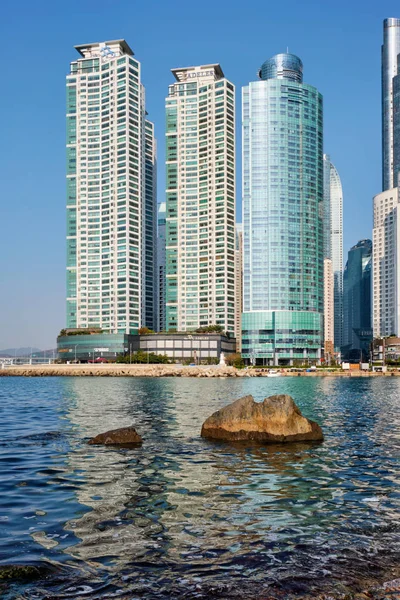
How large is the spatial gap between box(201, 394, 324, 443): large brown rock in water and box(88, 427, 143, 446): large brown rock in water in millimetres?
4888

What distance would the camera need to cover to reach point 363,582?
1314 cm

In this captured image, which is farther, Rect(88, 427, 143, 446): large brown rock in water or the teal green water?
Rect(88, 427, 143, 446): large brown rock in water

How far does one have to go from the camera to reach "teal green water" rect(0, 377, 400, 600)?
44.0ft

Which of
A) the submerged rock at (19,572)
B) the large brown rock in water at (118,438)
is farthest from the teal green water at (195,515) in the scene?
the large brown rock in water at (118,438)

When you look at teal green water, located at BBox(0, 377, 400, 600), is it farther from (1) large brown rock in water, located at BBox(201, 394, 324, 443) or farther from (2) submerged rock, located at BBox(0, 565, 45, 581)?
(1) large brown rock in water, located at BBox(201, 394, 324, 443)

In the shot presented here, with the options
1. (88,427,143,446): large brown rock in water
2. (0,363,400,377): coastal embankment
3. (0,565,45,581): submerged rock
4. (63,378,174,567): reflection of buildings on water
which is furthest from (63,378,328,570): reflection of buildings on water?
(0,363,400,377): coastal embankment

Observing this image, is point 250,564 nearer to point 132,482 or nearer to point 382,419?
point 132,482

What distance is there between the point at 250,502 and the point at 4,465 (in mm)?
12744

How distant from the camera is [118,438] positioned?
3375cm

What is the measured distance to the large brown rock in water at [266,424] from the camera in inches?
1390

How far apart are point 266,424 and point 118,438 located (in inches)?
338

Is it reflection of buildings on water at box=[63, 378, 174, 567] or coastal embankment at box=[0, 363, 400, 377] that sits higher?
reflection of buildings on water at box=[63, 378, 174, 567]

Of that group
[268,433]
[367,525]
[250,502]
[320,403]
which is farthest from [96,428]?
[320,403]

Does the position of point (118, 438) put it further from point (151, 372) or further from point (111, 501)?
point (151, 372)
